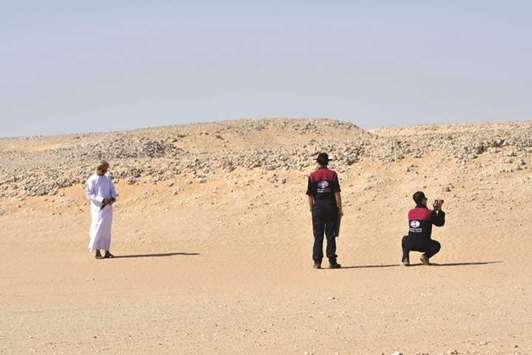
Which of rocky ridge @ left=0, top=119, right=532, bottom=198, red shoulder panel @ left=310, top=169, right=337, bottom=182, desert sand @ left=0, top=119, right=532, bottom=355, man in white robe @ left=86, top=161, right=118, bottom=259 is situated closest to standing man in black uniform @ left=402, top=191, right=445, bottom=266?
desert sand @ left=0, top=119, right=532, bottom=355

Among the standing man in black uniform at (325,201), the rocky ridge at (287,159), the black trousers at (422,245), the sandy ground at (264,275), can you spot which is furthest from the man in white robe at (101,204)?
the rocky ridge at (287,159)

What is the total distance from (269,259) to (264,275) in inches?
81.9

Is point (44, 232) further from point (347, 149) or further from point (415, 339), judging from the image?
point (415, 339)

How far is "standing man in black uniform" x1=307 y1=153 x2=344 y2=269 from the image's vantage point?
43.8 feet

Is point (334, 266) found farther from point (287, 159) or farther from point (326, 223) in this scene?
point (287, 159)

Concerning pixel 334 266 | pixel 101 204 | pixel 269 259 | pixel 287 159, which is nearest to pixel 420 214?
pixel 334 266

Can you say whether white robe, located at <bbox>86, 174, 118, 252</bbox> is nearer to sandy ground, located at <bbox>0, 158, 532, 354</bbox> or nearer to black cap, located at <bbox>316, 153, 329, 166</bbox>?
sandy ground, located at <bbox>0, 158, 532, 354</bbox>

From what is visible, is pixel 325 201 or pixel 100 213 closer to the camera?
pixel 325 201

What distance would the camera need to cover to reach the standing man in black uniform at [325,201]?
1334 centimetres

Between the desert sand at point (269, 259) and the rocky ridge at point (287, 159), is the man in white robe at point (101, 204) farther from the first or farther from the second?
the rocky ridge at point (287, 159)

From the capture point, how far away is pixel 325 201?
13398 mm

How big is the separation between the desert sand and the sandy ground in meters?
0.03

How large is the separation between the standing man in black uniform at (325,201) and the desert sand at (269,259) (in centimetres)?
58

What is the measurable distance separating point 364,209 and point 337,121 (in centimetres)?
3268
